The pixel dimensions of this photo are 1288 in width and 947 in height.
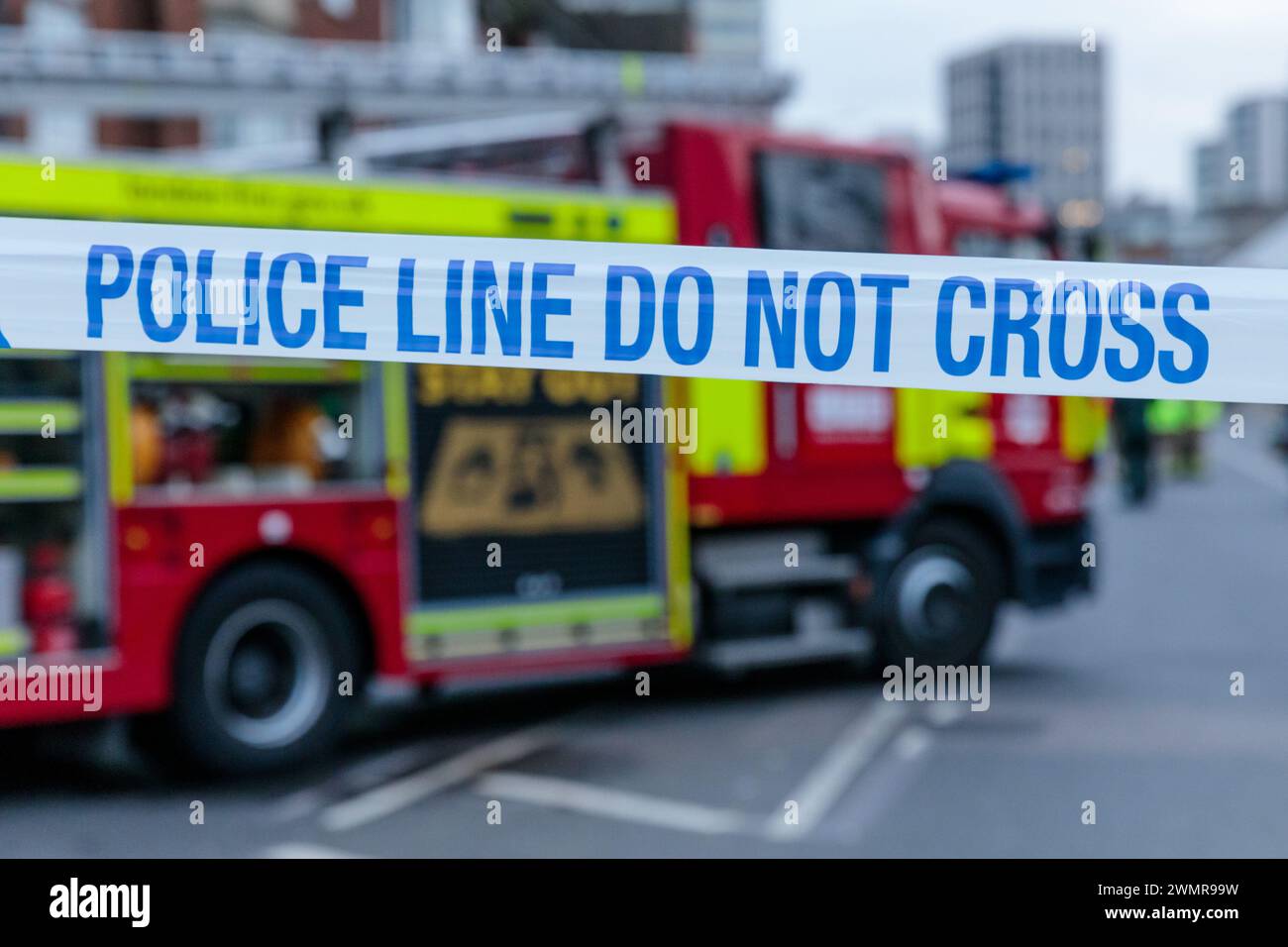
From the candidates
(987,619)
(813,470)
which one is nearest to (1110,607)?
(987,619)

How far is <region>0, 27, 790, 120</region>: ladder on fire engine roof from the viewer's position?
10164 mm

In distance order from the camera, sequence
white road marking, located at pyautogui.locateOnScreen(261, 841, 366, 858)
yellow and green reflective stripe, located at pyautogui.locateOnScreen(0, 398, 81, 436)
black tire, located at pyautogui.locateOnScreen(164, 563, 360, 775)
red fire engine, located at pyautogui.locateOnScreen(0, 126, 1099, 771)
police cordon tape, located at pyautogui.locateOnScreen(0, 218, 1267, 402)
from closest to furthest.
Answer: police cordon tape, located at pyautogui.locateOnScreen(0, 218, 1267, 402) → white road marking, located at pyautogui.locateOnScreen(261, 841, 366, 858) → yellow and green reflective stripe, located at pyautogui.locateOnScreen(0, 398, 81, 436) → red fire engine, located at pyautogui.locateOnScreen(0, 126, 1099, 771) → black tire, located at pyautogui.locateOnScreen(164, 563, 360, 775)

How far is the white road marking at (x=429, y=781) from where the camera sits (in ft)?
22.7

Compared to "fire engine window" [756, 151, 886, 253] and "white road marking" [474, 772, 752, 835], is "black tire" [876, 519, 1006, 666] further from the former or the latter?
"white road marking" [474, 772, 752, 835]

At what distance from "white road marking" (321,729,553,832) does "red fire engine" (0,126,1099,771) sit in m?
0.40

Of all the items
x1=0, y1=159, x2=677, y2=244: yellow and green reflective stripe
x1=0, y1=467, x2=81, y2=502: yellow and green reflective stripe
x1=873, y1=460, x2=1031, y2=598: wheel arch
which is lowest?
x1=873, y1=460, x2=1031, y2=598: wheel arch

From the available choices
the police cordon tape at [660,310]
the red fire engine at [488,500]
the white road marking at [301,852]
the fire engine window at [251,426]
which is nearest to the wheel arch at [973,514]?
the red fire engine at [488,500]

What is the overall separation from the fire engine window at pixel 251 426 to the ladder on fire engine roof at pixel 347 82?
7.49ft

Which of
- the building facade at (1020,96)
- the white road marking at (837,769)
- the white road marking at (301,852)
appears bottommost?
the white road marking at (837,769)
